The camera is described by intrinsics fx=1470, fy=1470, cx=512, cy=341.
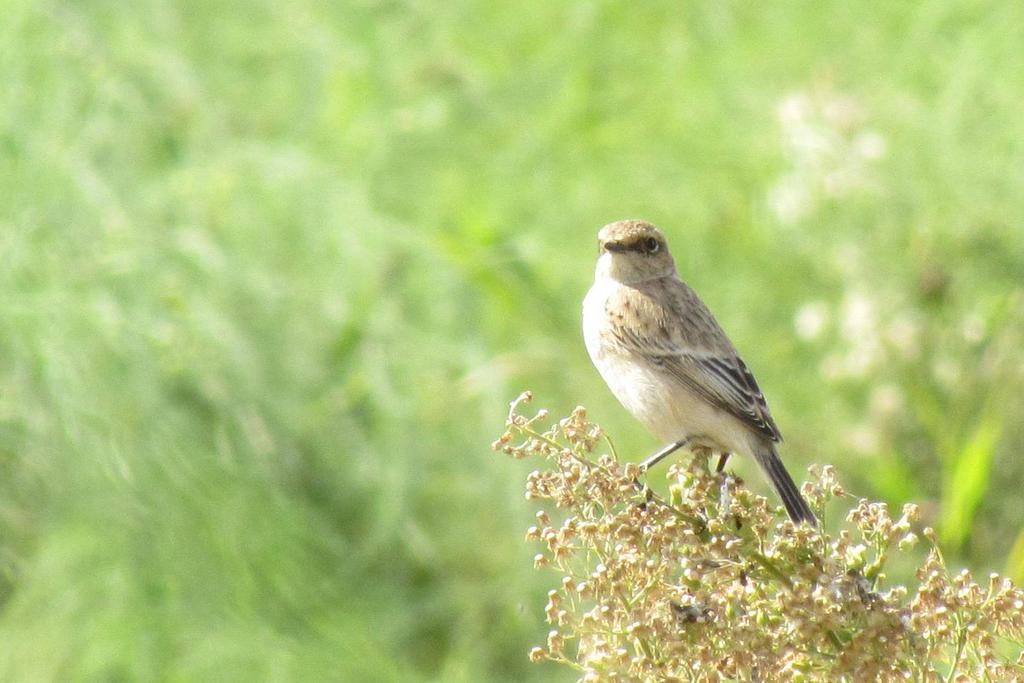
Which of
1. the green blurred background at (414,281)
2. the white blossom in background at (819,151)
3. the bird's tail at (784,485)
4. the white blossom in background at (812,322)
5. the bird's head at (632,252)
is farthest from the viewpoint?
the white blossom in background at (819,151)

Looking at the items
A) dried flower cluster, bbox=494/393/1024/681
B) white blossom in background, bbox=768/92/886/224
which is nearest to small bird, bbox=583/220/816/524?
dried flower cluster, bbox=494/393/1024/681

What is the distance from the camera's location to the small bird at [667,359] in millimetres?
3285

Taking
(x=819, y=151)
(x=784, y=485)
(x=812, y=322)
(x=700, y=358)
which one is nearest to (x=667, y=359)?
(x=700, y=358)

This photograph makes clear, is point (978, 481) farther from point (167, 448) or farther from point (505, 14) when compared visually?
point (505, 14)

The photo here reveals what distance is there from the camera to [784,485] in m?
2.95

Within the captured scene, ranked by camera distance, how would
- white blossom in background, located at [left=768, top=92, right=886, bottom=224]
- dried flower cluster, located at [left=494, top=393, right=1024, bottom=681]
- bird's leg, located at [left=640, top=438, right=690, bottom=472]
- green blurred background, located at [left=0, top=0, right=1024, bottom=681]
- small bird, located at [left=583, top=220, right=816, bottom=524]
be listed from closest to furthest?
dried flower cluster, located at [left=494, top=393, right=1024, bottom=681] < bird's leg, located at [left=640, top=438, right=690, bottom=472] < small bird, located at [left=583, top=220, right=816, bottom=524] < green blurred background, located at [left=0, top=0, right=1024, bottom=681] < white blossom in background, located at [left=768, top=92, right=886, bottom=224]

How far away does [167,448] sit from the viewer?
13.5 feet

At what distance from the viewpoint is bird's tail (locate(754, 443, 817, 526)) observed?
9.32ft

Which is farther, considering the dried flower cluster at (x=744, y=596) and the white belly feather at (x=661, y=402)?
the white belly feather at (x=661, y=402)

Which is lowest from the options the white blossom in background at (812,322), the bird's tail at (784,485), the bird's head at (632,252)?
the bird's tail at (784,485)

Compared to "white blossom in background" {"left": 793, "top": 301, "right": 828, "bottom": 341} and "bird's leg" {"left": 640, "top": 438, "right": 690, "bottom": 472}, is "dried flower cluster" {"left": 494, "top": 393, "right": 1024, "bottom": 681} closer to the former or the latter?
"bird's leg" {"left": 640, "top": 438, "right": 690, "bottom": 472}

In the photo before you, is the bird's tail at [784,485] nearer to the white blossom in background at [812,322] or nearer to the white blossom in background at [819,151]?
the white blossom in background at [812,322]

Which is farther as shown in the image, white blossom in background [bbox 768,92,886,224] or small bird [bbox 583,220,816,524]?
white blossom in background [bbox 768,92,886,224]

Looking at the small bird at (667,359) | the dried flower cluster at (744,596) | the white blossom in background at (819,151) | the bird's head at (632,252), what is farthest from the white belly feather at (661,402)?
the white blossom in background at (819,151)
